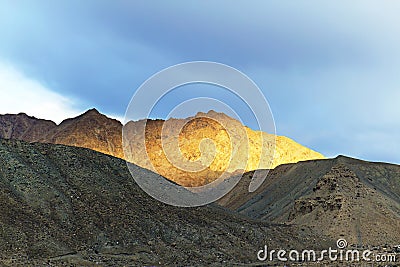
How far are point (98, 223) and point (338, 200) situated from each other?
37.7 metres

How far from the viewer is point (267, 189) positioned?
94.2 metres

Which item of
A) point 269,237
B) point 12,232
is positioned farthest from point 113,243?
point 269,237

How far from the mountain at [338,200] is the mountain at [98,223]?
899 cm

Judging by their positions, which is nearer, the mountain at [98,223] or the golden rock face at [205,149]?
the mountain at [98,223]

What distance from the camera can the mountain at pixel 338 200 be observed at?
5778 centimetres

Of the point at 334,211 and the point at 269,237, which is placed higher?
the point at 334,211

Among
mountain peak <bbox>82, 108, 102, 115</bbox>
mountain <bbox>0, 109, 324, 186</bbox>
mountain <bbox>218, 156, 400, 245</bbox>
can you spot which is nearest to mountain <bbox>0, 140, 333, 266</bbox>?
mountain <bbox>218, 156, 400, 245</bbox>

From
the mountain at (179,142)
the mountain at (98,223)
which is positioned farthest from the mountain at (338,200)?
the mountain at (179,142)

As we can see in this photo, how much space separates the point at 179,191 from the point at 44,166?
1698 cm

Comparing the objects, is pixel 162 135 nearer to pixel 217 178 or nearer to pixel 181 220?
pixel 217 178

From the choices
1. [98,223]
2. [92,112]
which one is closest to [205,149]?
[92,112]

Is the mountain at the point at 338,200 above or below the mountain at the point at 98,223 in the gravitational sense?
above

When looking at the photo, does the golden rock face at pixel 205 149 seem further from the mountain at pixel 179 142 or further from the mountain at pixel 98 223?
the mountain at pixel 98 223

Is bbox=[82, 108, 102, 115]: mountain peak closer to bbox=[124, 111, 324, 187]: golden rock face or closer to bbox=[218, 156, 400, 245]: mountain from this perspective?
bbox=[124, 111, 324, 187]: golden rock face
